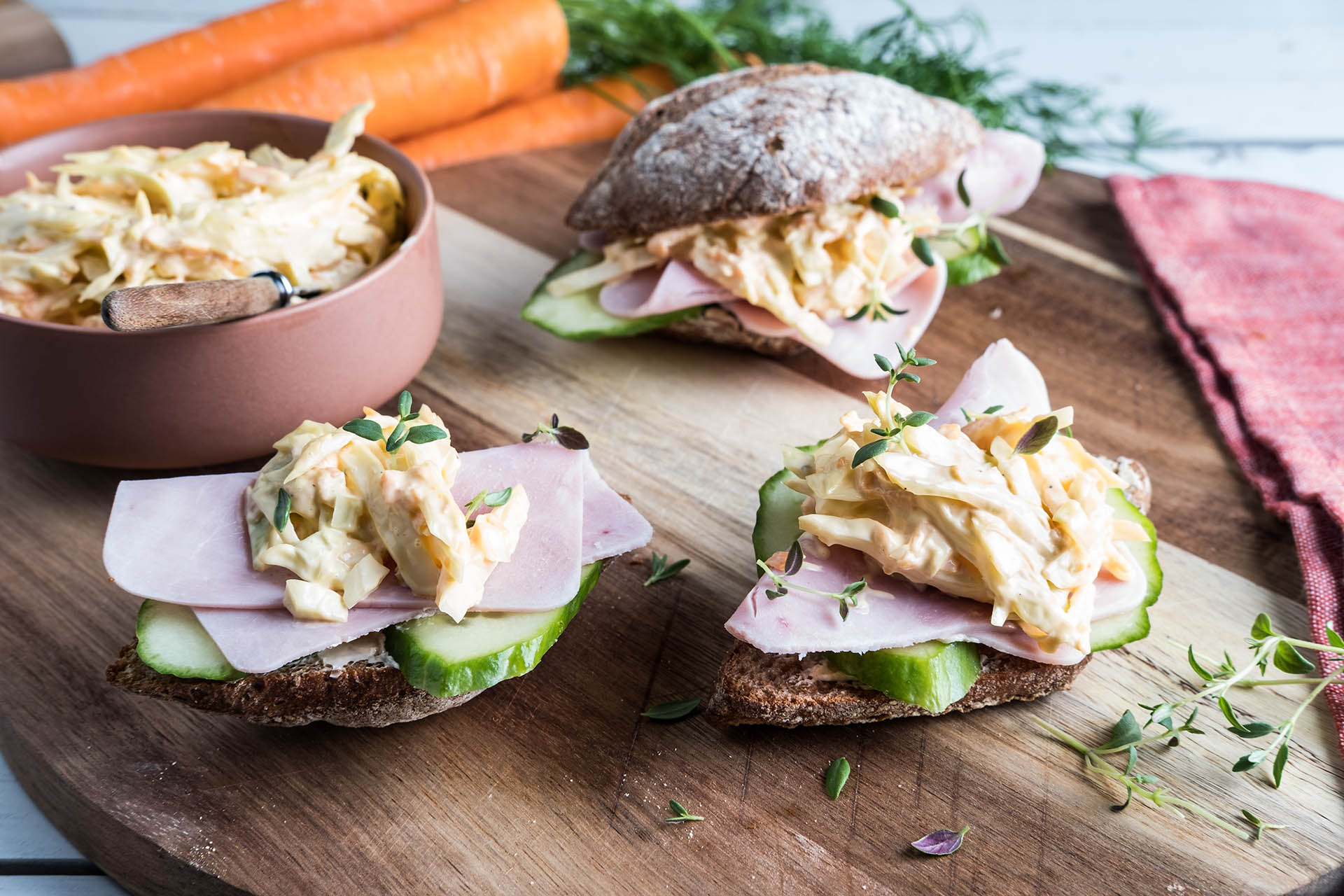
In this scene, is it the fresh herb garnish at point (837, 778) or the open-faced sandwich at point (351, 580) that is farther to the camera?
the fresh herb garnish at point (837, 778)

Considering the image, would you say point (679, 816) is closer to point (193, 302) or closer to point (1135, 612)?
point (1135, 612)

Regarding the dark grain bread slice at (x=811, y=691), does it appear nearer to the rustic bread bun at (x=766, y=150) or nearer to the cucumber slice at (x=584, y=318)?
the cucumber slice at (x=584, y=318)

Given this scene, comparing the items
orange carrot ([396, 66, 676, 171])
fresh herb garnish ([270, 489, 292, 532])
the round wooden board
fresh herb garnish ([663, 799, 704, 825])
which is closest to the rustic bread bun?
orange carrot ([396, 66, 676, 171])

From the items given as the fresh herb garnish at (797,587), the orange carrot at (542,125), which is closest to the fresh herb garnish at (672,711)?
the fresh herb garnish at (797,587)

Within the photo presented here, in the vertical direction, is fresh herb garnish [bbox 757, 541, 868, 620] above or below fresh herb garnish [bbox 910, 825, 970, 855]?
above

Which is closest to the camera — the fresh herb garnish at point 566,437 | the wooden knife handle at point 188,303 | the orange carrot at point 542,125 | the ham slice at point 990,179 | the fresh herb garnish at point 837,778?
the fresh herb garnish at point 837,778

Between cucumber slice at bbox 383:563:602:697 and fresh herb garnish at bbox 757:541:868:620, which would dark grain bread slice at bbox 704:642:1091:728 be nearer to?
fresh herb garnish at bbox 757:541:868:620

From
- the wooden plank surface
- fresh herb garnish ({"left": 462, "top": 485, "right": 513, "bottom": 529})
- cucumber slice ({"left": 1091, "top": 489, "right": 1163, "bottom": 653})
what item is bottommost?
the wooden plank surface
